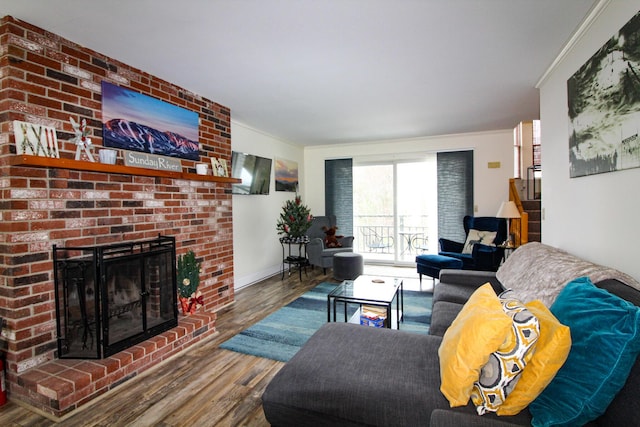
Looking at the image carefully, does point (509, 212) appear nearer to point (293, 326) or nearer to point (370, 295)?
point (370, 295)

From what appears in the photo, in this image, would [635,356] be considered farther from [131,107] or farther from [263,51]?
[131,107]

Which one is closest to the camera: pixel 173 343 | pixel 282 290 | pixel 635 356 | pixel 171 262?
pixel 635 356

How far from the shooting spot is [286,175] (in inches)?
233

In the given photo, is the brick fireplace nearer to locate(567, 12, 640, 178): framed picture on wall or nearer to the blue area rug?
the blue area rug

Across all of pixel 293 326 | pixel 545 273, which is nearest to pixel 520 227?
pixel 545 273

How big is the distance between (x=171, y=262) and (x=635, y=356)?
2.97m

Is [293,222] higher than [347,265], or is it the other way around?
[293,222]

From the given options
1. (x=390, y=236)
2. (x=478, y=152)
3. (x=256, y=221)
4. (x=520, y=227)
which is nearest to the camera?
(x=520, y=227)

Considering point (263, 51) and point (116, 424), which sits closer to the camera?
point (116, 424)

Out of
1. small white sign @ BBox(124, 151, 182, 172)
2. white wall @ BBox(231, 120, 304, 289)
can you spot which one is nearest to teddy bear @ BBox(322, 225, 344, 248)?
white wall @ BBox(231, 120, 304, 289)

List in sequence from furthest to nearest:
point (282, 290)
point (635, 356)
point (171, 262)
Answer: point (282, 290) → point (171, 262) → point (635, 356)

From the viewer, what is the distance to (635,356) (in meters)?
0.95

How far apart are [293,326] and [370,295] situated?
2.95ft

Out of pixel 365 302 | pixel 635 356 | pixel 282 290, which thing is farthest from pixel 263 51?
pixel 282 290
